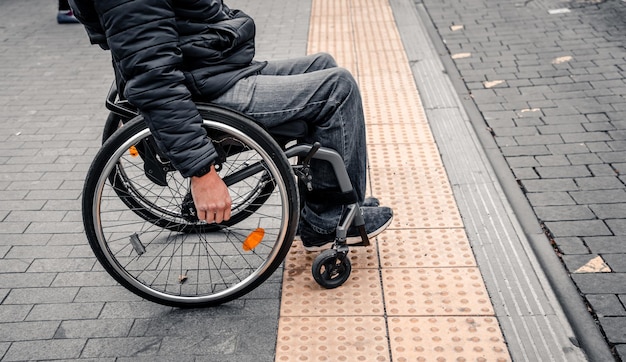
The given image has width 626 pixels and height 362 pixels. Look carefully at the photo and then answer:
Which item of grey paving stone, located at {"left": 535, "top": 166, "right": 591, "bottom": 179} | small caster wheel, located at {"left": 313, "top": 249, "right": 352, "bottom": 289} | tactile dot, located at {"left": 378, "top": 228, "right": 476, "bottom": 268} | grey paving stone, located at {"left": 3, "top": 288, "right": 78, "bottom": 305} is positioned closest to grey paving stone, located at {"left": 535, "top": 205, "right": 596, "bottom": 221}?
grey paving stone, located at {"left": 535, "top": 166, "right": 591, "bottom": 179}

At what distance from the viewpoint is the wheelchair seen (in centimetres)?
260

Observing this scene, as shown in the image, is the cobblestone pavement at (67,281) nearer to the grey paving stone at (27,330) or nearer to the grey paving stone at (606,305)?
the grey paving stone at (27,330)

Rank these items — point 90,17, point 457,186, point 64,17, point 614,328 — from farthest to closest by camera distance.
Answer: point 64,17 → point 457,186 → point 614,328 → point 90,17

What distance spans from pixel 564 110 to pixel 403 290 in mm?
2614

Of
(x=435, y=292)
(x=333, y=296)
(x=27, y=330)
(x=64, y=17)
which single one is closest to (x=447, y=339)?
(x=435, y=292)

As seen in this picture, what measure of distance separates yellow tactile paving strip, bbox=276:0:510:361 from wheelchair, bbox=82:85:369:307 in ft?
0.49

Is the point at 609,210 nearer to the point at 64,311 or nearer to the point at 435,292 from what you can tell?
the point at 435,292

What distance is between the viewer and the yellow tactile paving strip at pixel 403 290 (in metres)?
2.66

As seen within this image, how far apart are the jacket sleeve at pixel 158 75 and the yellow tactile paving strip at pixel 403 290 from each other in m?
0.85

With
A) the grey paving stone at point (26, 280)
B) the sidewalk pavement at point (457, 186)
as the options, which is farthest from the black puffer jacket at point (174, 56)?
the grey paving stone at point (26, 280)

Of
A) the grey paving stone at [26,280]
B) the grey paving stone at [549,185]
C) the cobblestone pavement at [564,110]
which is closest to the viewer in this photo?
the grey paving stone at [26,280]

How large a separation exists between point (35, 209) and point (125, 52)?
187cm

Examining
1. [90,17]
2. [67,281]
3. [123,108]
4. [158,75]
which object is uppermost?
[90,17]

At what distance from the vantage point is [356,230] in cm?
310
